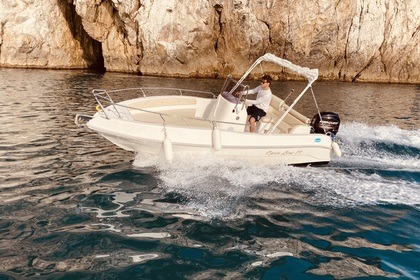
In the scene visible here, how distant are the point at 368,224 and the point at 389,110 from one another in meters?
17.8

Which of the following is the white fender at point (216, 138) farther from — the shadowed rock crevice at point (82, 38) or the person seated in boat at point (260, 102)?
the shadowed rock crevice at point (82, 38)

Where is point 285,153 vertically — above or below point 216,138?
below

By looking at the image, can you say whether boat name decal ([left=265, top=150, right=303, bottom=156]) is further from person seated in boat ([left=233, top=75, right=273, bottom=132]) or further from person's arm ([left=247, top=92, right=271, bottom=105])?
person's arm ([left=247, top=92, right=271, bottom=105])

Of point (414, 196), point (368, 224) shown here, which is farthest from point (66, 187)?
point (414, 196)

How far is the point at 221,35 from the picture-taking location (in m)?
38.4

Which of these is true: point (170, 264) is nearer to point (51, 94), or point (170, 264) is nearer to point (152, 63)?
point (51, 94)

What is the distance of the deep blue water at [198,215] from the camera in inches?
208

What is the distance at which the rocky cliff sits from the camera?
3681 cm

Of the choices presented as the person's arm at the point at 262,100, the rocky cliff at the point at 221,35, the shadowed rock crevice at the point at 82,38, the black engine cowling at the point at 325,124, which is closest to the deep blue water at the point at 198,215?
the black engine cowling at the point at 325,124

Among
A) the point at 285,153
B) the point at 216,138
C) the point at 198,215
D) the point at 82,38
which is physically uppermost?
the point at 82,38

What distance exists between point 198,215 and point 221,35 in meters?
34.1

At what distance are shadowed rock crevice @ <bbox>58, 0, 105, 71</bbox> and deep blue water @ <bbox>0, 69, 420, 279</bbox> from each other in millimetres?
34622

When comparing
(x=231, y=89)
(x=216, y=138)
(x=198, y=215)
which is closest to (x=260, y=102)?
(x=231, y=89)

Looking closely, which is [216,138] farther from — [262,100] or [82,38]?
Result: [82,38]
